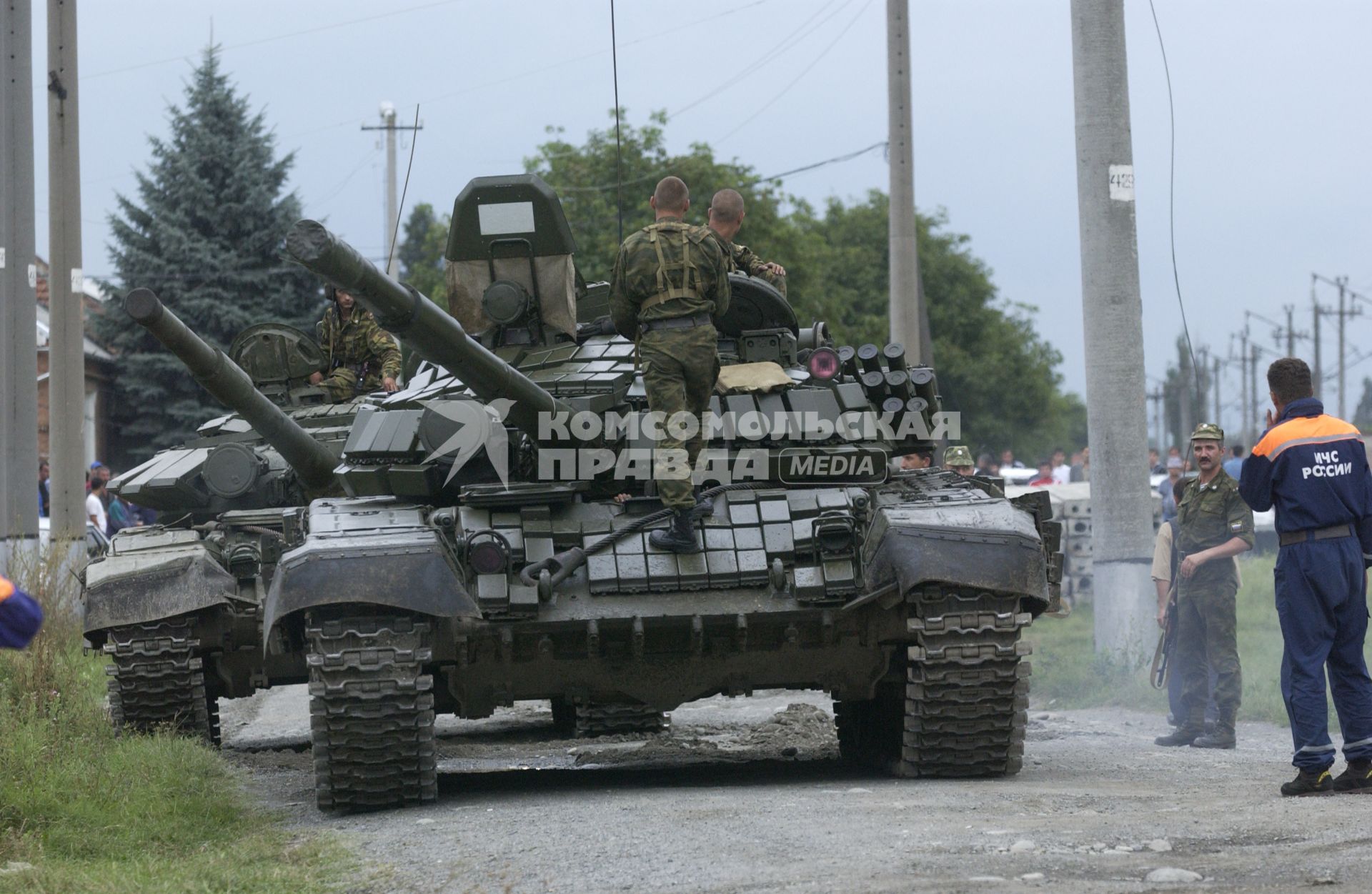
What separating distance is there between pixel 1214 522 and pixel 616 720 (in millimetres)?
3992

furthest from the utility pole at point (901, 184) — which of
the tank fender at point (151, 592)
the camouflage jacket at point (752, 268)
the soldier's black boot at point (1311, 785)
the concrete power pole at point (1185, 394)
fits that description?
the concrete power pole at point (1185, 394)

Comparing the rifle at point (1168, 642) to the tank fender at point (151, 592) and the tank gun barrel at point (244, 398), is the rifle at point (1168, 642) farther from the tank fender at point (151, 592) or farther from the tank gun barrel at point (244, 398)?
the tank fender at point (151, 592)

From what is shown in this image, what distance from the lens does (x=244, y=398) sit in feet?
38.0

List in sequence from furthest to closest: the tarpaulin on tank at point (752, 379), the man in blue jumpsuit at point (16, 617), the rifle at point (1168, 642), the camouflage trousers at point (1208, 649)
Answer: the rifle at point (1168, 642)
the camouflage trousers at point (1208, 649)
the tarpaulin on tank at point (752, 379)
the man in blue jumpsuit at point (16, 617)

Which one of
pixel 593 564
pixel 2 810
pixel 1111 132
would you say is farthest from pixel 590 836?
pixel 1111 132

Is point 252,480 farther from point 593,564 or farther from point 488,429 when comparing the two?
point 593,564

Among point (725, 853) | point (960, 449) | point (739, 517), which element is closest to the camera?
point (725, 853)

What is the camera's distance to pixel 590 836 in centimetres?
716

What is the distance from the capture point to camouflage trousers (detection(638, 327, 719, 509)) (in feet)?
29.5

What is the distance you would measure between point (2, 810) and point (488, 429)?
9.48ft

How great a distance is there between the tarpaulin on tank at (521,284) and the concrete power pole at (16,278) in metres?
6.28

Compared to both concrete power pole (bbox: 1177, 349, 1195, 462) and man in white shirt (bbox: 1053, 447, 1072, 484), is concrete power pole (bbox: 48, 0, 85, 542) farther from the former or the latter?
concrete power pole (bbox: 1177, 349, 1195, 462)

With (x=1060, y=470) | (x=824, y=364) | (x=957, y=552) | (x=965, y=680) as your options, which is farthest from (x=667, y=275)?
(x=1060, y=470)

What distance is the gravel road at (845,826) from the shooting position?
20.2ft
